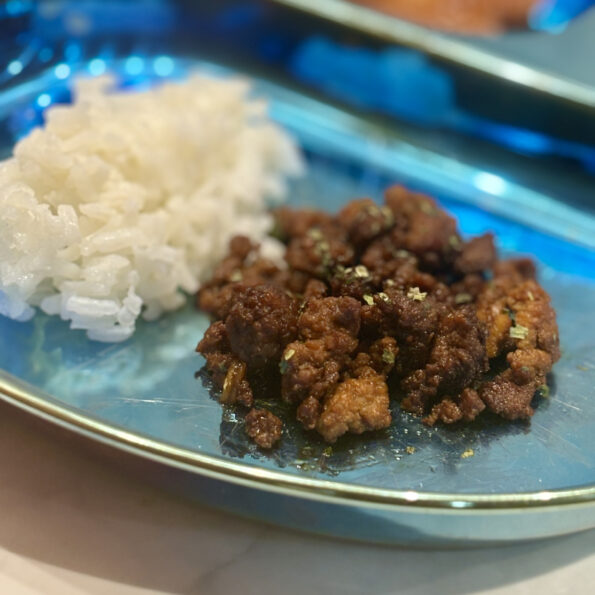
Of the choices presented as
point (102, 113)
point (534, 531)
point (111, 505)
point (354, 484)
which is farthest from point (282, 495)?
point (102, 113)

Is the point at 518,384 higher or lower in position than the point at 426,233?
lower

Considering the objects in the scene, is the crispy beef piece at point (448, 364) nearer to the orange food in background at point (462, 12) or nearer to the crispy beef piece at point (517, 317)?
the crispy beef piece at point (517, 317)

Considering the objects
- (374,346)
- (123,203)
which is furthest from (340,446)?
(123,203)

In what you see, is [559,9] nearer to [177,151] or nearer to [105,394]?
[177,151]

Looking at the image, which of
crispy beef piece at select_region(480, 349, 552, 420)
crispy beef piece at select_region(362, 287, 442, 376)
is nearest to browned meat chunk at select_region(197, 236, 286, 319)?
crispy beef piece at select_region(362, 287, 442, 376)

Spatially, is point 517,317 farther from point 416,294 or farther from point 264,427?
point 264,427

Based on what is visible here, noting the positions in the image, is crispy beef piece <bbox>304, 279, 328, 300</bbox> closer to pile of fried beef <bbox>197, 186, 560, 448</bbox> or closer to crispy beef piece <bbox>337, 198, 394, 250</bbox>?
pile of fried beef <bbox>197, 186, 560, 448</bbox>

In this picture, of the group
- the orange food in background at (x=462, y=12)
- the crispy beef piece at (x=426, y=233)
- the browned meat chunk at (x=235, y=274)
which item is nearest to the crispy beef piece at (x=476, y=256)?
the crispy beef piece at (x=426, y=233)

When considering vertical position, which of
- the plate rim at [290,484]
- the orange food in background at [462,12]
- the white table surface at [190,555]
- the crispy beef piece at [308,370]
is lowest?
the white table surface at [190,555]
